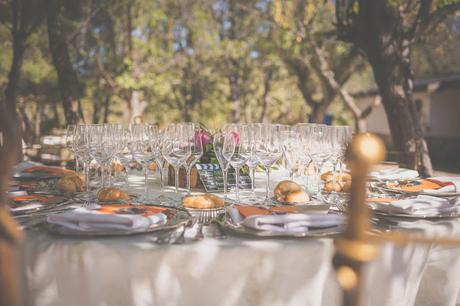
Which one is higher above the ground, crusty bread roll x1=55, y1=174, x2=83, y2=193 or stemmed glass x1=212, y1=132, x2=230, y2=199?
stemmed glass x1=212, y1=132, x2=230, y2=199

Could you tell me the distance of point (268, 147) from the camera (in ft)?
7.33

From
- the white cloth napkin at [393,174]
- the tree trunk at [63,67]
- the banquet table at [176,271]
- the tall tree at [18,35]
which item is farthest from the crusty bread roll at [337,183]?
the tall tree at [18,35]

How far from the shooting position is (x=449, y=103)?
20922mm

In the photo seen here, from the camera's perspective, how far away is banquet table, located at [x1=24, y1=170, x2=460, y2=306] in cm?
144

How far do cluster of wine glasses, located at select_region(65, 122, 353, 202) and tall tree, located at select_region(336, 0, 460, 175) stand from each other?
194 inches

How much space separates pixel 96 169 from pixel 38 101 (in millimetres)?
18884

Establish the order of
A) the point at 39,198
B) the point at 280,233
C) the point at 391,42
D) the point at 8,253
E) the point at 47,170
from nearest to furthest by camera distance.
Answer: the point at 8,253 < the point at 280,233 < the point at 39,198 < the point at 47,170 < the point at 391,42

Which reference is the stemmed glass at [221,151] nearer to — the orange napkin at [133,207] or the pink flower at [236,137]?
the pink flower at [236,137]

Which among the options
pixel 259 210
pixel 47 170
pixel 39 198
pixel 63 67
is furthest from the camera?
pixel 63 67

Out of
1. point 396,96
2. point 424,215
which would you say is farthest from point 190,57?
point 424,215

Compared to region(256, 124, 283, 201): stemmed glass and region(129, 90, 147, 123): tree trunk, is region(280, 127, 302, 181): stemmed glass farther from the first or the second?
region(129, 90, 147, 123): tree trunk

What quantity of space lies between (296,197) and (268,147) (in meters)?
0.28

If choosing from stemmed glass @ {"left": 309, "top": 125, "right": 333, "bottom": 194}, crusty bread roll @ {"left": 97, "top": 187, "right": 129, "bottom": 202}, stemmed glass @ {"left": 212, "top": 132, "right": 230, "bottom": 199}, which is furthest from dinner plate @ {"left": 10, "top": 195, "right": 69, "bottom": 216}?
stemmed glass @ {"left": 309, "top": 125, "right": 333, "bottom": 194}

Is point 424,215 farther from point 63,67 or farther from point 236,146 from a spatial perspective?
point 63,67
